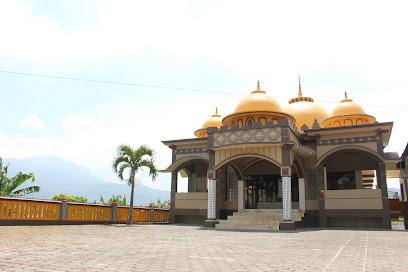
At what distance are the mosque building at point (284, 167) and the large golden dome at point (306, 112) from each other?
0.25ft

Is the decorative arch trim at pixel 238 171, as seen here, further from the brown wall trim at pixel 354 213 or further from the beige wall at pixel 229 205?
the brown wall trim at pixel 354 213

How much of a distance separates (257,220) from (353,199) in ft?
19.0

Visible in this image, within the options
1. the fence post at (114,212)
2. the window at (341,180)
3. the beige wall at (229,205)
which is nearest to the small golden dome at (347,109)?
the window at (341,180)

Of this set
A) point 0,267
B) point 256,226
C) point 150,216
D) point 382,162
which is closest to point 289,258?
point 0,267

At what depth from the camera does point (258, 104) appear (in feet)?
69.9

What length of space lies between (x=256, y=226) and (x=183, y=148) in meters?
9.15

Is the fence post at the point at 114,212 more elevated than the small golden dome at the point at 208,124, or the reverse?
the small golden dome at the point at 208,124

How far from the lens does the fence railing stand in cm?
1302

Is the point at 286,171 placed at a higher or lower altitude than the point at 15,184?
higher

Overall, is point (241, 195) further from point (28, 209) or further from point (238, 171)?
point (28, 209)

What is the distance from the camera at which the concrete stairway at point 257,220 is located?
1611 cm

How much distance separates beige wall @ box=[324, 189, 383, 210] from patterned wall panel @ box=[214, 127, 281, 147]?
17.2 feet

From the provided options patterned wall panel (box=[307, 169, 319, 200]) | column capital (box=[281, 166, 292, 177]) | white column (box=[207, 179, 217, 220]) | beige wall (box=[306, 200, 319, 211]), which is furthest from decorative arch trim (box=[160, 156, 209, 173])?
column capital (box=[281, 166, 292, 177])

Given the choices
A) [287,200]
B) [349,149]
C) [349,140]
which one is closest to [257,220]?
[287,200]
